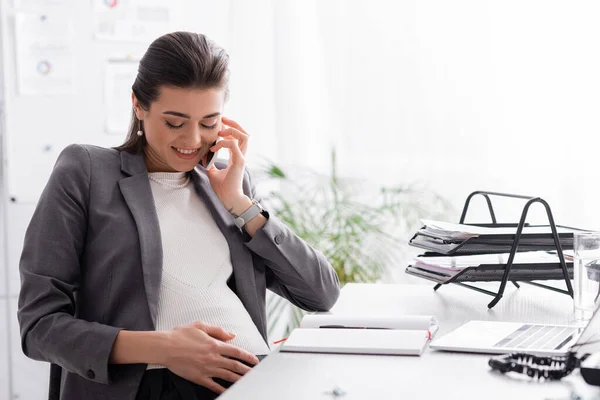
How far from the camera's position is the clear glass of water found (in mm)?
1381

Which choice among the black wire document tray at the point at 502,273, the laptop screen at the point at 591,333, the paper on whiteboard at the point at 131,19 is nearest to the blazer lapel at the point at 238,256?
the black wire document tray at the point at 502,273

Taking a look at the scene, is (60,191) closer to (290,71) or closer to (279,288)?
(279,288)

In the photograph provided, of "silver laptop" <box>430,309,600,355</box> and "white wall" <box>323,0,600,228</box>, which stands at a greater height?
"white wall" <box>323,0,600,228</box>

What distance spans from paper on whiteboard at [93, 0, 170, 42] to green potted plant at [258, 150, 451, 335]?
2.27 ft

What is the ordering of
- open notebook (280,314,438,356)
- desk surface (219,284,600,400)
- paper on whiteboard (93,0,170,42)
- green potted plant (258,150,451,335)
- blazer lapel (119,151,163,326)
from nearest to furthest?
desk surface (219,284,600,400)
open notebook (280,314,438,356)
blazer lapel (119,151,163,326)
green potted plant (258,150,451,335)
paper on whiteboard (93,0,170,42)

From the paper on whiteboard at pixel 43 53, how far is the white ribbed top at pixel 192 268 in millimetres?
1412

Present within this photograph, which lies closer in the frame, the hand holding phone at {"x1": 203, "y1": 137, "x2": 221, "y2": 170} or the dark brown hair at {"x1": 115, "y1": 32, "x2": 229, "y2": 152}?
the dark brown hair at {"x1": 115, "y1": 32, "x2": 229, "y2": 152}

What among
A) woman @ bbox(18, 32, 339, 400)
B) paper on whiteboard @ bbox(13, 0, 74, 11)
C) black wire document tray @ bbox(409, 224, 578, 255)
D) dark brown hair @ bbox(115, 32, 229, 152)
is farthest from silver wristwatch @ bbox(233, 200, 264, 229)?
paper on whiteboard @ bbox(13, 0, 74, 11)

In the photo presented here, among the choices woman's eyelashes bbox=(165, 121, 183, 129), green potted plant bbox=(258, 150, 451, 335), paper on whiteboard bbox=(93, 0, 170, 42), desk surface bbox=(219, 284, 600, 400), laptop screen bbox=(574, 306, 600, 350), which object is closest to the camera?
desk surface bbox=(219, 284, 600, 400)

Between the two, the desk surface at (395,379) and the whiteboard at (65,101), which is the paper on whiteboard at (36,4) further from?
the desk surface at (395,379)

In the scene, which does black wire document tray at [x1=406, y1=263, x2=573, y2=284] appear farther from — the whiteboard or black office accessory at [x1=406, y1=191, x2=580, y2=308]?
the whiteboard

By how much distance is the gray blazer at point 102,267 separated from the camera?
136 centimetres

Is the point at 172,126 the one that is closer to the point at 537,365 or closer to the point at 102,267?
the point at 102,267

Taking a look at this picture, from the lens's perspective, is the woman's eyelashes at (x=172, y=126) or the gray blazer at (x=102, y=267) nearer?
the gray blazer at (x=102, y=267)
